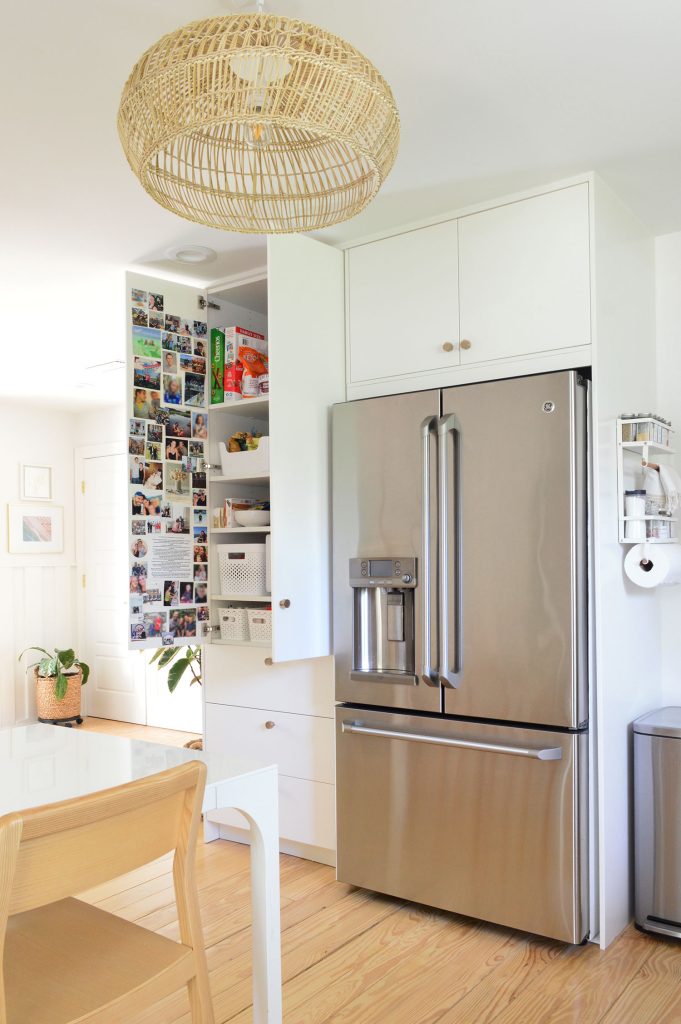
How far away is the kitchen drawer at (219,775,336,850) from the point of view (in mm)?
3180

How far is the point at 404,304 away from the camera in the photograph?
301cm

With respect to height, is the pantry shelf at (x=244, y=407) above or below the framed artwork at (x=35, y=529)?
above

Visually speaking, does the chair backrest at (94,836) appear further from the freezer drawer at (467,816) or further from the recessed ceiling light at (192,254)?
the recessed ceiling light at (192,254)

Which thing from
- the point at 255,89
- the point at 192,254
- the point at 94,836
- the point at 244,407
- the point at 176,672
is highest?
the point at 192,254

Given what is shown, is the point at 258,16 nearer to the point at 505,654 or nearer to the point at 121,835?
the point at 121,835

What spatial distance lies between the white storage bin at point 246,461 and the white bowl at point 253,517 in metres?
0.16

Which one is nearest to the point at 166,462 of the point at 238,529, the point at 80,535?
the point at 238,529

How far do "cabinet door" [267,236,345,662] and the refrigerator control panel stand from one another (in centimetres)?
16

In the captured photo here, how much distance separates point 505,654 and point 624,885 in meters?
0.88

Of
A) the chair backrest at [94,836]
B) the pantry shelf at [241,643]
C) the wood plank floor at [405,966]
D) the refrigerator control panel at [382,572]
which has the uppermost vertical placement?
the refrigerator control panel at [382,572]

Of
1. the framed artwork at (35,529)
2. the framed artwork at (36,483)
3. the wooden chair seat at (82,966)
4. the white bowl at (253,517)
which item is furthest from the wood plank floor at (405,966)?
the framed artwork at (36,483)

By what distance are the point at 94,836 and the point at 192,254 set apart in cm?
250

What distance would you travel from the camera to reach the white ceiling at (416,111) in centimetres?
185

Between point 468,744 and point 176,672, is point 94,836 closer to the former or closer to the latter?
point 468,744
